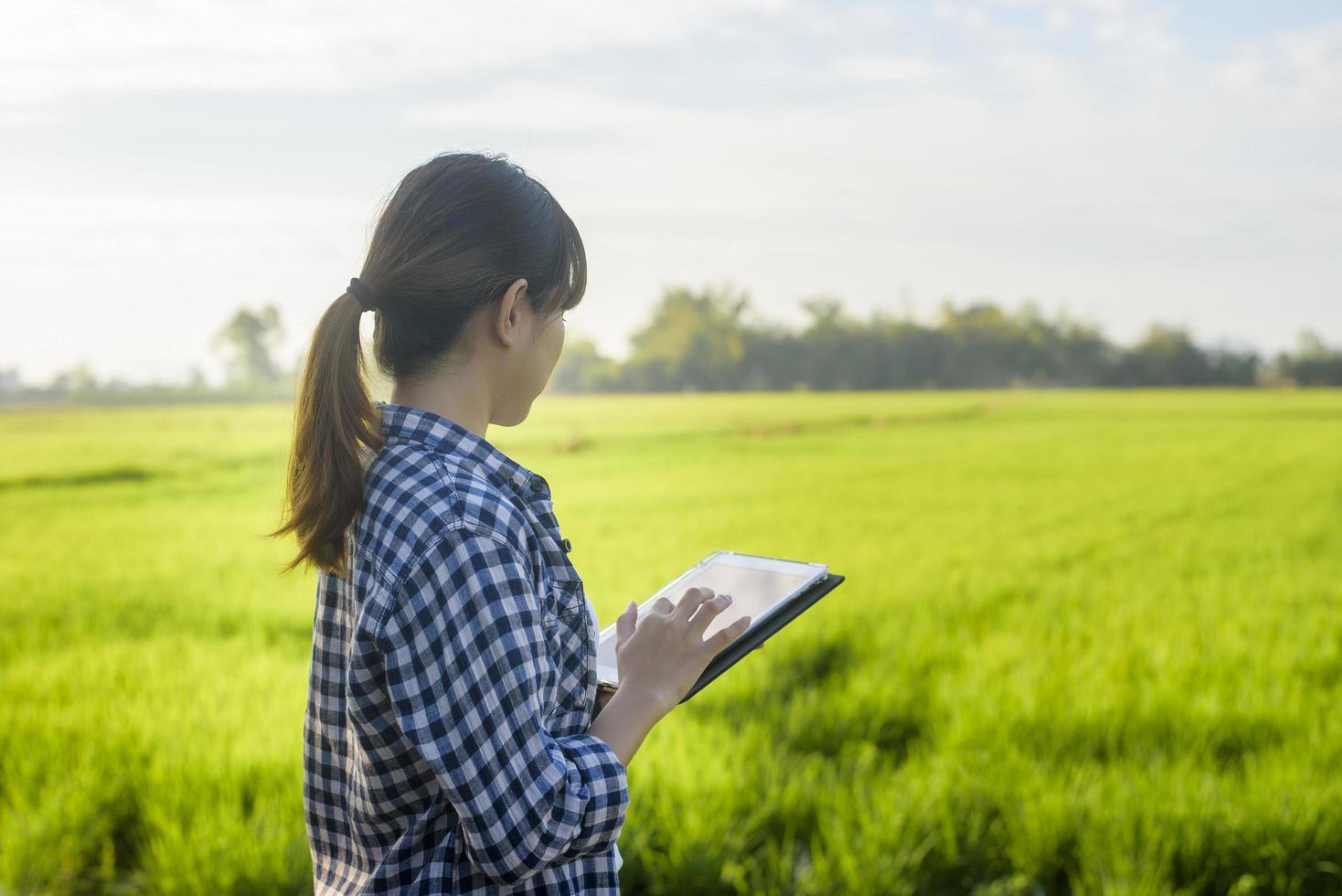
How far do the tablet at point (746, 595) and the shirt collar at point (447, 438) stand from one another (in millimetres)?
234

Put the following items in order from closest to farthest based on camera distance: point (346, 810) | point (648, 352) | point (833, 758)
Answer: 1. point (346, 810)
2. point (833, 758)
3. point (648, 352)

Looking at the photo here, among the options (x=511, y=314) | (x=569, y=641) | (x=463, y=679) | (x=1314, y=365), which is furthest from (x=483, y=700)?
(x=1314, y=365)

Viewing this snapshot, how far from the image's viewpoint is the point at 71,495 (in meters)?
7.18

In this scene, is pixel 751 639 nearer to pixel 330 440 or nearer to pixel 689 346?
pixel 330 440

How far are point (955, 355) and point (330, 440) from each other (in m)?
22.1

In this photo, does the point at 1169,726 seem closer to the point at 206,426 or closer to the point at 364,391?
the point at 364,391

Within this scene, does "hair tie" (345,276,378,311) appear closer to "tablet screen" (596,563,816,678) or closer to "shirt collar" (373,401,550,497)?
"shirt collar" (373,401,550,497)

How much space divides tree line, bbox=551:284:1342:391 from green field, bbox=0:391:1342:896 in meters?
5.16

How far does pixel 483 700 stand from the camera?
95cm

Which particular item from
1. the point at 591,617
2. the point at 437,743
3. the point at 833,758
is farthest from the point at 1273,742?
the point at 437,743

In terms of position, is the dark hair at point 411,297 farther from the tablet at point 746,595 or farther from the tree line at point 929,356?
the tree line at point 929,356

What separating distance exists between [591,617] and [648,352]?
12.7 meters

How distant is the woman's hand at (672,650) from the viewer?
3.53 ft

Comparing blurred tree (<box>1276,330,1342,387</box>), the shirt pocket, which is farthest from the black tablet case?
blurred tree (<box>1276,330,1342,387</box>)
